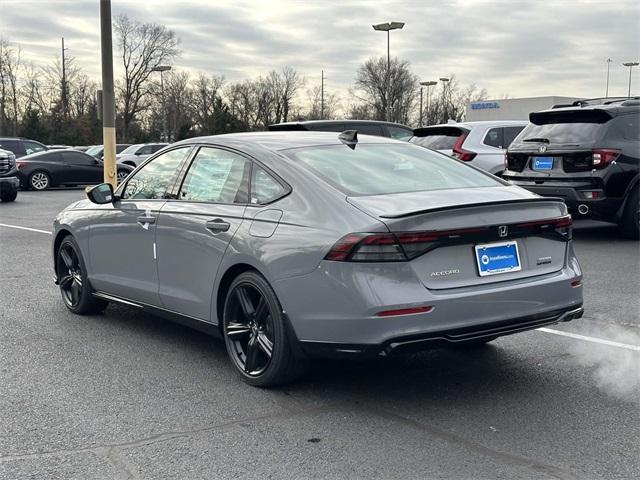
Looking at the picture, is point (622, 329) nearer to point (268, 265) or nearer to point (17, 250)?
point (268, 265)

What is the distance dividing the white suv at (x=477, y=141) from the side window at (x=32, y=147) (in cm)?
1917

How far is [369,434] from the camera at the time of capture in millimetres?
3795

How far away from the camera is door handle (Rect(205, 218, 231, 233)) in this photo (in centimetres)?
465

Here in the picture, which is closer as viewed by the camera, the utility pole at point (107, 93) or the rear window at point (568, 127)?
the rear window at point (568, 127)

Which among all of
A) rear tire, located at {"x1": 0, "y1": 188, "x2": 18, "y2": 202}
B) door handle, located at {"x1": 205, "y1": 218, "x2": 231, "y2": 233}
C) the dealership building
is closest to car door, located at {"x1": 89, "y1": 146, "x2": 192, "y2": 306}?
door handle, located at {"x1": 205, "y1": 218, "x2": 231, "y2": 233}

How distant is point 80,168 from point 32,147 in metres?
4.95

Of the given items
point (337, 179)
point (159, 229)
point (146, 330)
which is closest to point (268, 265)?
point (337, 179)

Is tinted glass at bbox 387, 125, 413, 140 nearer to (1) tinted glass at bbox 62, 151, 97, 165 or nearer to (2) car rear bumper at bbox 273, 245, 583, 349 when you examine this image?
(2) car rear bumper at bbox 273, 245, 583, 349

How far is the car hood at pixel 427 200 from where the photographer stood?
4008mm

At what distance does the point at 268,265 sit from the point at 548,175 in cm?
694

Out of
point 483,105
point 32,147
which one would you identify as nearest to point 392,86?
point 483,105

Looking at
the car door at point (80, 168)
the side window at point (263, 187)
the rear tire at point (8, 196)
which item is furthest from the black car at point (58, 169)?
the side window at point (263, 187)

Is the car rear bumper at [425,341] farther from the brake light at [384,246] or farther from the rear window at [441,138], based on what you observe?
the rear window at [441,138]

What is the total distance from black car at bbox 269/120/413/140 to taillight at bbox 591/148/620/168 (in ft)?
13.7
